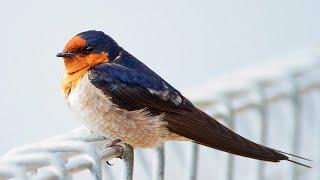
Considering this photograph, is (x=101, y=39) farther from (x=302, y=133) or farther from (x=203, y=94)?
(x=302, y=133)

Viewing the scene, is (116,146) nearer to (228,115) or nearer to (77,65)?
(77,65)

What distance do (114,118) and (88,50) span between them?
6.0 inches

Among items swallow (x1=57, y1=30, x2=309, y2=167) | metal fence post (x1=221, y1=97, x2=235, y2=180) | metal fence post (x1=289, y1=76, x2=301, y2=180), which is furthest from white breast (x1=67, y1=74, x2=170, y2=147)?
metal fence post (x1=289, y1=76, x2=301, y2=180)

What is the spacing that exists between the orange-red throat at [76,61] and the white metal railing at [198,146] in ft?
0.60

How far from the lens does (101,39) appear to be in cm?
205

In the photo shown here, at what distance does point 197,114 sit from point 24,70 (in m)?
4.12

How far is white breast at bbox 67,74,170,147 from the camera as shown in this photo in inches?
81.4

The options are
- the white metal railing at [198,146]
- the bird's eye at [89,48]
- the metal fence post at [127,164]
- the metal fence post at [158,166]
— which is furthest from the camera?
the bird's eye at [89,48]

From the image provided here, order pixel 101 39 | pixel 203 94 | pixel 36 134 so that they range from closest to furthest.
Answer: pixel 101 39 < pixel 203 94 < pixel 36 134

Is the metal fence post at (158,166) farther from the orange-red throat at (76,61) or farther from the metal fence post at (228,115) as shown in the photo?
the metal fence post at (228,115)

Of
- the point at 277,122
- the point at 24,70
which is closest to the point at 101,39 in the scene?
the point at 277,122

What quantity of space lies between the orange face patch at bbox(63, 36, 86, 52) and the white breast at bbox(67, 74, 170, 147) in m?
0.10

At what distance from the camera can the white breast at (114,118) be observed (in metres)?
2.07

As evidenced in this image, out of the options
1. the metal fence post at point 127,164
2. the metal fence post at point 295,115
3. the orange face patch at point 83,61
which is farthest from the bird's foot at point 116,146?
the metal fence post at point 295,115
